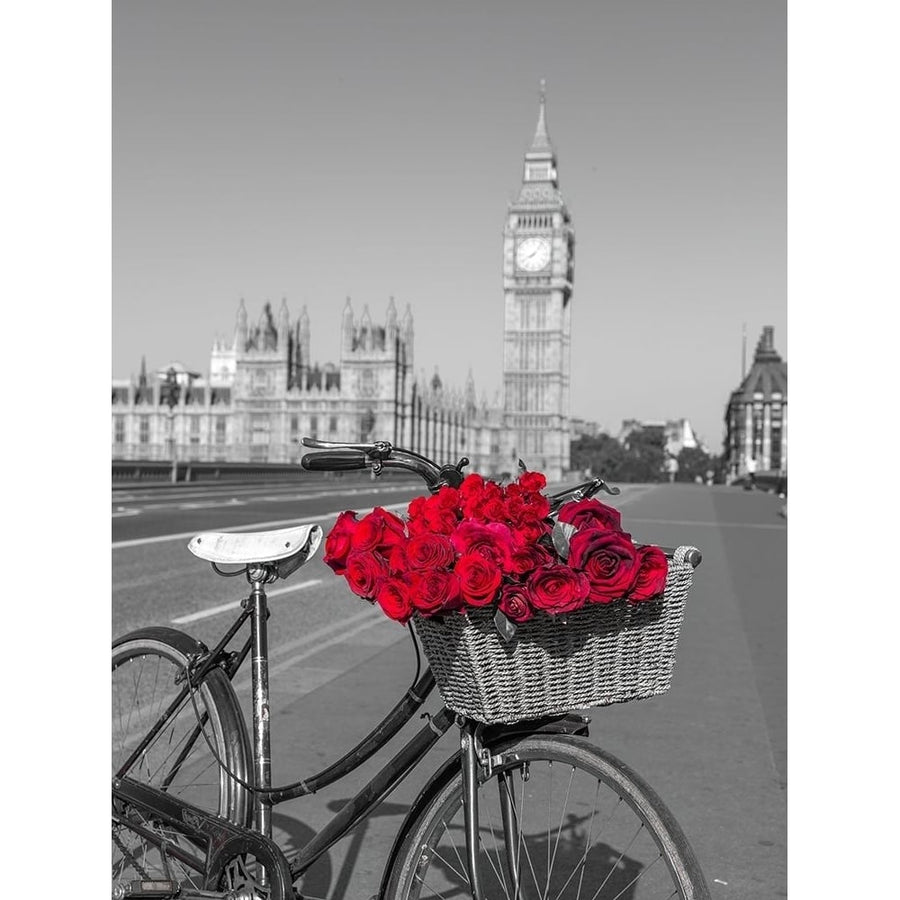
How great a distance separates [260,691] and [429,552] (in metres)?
0.79

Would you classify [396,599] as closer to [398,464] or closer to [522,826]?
[398,464]

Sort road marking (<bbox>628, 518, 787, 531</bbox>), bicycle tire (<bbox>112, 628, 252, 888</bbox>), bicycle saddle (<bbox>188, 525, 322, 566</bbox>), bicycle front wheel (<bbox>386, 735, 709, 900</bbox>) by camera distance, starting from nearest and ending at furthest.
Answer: bicycle front wheel (<bbox>386, 735, 709, 900</bbox>), bicycle saddle (<bbox>188, 525, 322, 566</bbox>), bicycle tire (<bbox>112, 628, 252, 888</bbox>), road marking (<bbox>628, 518, 787, 531</bbox>)

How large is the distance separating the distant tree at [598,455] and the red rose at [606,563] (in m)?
113

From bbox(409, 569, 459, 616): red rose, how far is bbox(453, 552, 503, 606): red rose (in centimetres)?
2

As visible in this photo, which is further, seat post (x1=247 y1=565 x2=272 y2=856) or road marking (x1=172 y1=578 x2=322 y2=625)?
road marking (x1=172 y1=578 x2=322 y2=625)

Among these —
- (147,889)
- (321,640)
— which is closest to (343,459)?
(147,889)

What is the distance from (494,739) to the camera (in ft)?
7.29

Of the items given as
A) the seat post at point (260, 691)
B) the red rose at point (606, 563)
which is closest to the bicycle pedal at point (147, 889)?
the seat post at point (260, 691)

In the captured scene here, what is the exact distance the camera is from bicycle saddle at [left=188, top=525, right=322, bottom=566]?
103 inches

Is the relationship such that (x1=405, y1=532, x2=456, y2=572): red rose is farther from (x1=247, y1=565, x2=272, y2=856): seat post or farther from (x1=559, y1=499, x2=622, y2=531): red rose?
(x1=247, y1=565, x2=272, y2=856): seat post

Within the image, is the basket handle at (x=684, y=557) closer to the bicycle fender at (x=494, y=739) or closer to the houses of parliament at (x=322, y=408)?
the bicycle fender at (x=494, y=739)

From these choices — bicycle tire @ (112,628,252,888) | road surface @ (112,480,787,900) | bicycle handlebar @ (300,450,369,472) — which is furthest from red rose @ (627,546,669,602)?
road surface @ (112,480,787,900)

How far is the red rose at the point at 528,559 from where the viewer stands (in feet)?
6.61
